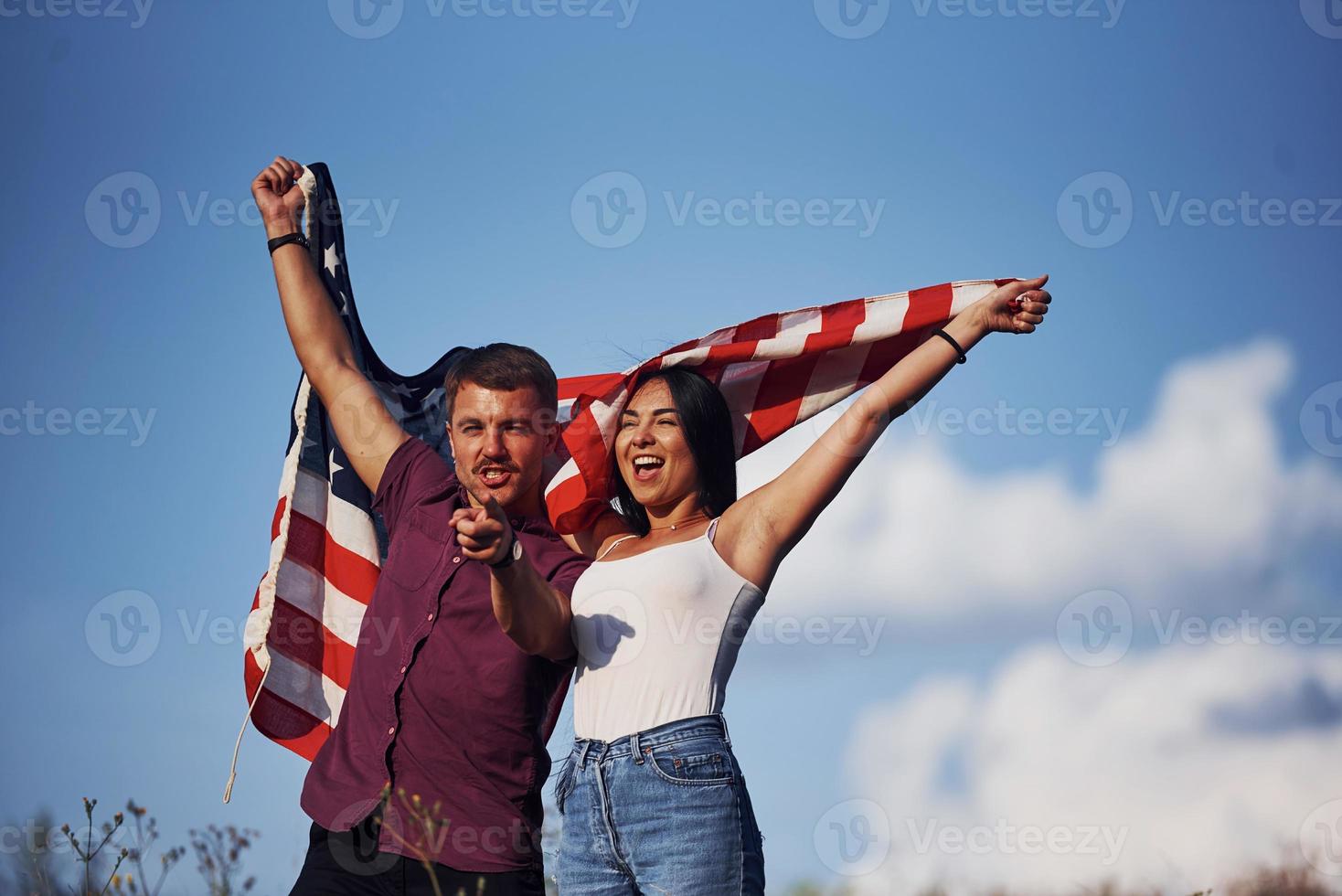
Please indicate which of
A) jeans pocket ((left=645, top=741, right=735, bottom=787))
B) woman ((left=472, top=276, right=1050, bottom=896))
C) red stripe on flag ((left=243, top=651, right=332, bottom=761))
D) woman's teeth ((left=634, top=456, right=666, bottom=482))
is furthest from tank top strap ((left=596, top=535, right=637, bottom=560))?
red stripe on flag ((left=243, top=651, right=332, bottom=761))

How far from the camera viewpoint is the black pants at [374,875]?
363 cm

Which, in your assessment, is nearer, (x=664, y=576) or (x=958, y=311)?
(x=664, y=576)

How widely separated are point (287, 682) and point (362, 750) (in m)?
1.14

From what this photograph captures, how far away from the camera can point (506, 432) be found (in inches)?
169

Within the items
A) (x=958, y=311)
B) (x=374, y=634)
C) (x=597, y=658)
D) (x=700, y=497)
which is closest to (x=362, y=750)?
(x=374, y=634)

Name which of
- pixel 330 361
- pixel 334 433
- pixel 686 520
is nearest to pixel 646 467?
pixel 686 520

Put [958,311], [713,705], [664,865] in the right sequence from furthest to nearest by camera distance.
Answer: [958,311]
[713,705]
[664,865]

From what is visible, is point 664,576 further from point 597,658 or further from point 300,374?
point 300,374

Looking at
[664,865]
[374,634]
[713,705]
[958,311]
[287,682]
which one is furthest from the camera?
[287,682]

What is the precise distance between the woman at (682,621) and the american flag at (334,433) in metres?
0.53

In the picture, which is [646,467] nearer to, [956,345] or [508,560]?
[508,560]

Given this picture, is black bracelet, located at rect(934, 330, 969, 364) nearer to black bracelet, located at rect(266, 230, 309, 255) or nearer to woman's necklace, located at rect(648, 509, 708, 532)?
woman's necklace, located at rect(648, 509, 708, 532)

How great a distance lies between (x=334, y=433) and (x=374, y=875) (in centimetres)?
196

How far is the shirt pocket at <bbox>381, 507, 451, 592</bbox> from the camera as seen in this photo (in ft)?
13.8
